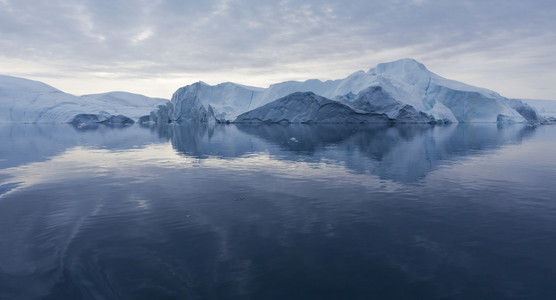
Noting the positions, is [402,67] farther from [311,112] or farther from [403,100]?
[311,112]

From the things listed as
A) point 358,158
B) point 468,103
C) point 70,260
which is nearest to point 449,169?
point 358,158

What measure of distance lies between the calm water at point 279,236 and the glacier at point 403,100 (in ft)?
191

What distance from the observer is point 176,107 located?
91.0 metres

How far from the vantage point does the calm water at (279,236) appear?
4.86 meters

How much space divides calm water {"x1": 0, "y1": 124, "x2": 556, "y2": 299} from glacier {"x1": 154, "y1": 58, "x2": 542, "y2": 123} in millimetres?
58223

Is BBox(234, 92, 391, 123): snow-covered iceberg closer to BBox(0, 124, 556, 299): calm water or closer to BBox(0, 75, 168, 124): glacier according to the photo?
BBox(0, 124, 556, 299): calm water

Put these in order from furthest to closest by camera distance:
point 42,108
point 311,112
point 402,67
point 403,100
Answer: point 42,108 → point 402,67 → point 311,112 → point 403,100

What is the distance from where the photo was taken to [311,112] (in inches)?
2857

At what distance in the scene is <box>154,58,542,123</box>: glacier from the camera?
68688 mm

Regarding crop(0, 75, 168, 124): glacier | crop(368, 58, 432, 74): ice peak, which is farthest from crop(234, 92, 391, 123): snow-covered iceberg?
crop(0, 75, 168, 124): glacier

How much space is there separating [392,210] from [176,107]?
296ft

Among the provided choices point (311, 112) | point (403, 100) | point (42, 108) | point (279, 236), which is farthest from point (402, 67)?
point (42, 108)

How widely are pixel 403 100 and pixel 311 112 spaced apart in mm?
21640

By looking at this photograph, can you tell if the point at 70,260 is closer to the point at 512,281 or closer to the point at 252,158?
the point at 512,281
